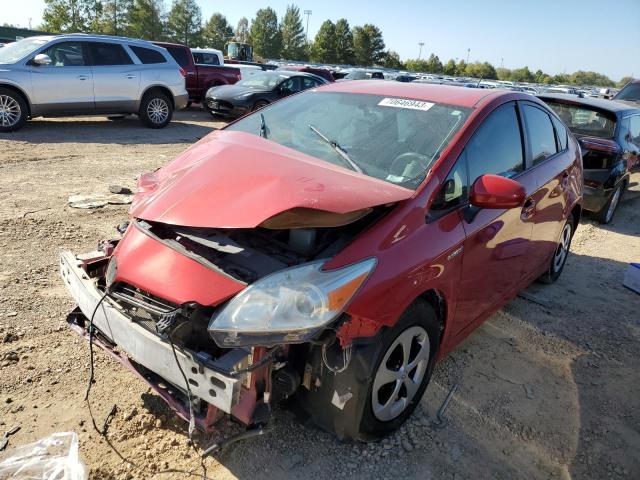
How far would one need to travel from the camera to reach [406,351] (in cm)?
243

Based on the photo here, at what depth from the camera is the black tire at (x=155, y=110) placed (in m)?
10.9

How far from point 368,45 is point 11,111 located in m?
81.8

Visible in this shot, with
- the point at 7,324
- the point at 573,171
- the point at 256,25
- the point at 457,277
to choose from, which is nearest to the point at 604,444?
the point at 457,277

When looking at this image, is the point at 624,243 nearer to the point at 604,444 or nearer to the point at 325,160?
the point at 604,444

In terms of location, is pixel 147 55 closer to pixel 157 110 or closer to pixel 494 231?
pixel 157 110

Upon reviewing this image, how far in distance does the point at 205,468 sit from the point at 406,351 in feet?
3.58

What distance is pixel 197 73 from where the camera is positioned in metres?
14.7

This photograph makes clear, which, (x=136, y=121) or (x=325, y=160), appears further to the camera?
(x=136, y=121)

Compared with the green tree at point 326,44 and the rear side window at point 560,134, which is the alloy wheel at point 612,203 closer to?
the rear side window at point 560,134

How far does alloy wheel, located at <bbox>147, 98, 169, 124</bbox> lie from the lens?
1106 cm

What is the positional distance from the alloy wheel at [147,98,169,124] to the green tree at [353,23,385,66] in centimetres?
7732

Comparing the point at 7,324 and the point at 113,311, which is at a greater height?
the point at 113,311

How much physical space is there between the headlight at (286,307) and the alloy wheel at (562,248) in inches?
131

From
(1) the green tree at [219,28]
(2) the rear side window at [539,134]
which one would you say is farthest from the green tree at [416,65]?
(2) the rear side window at [539,134]
